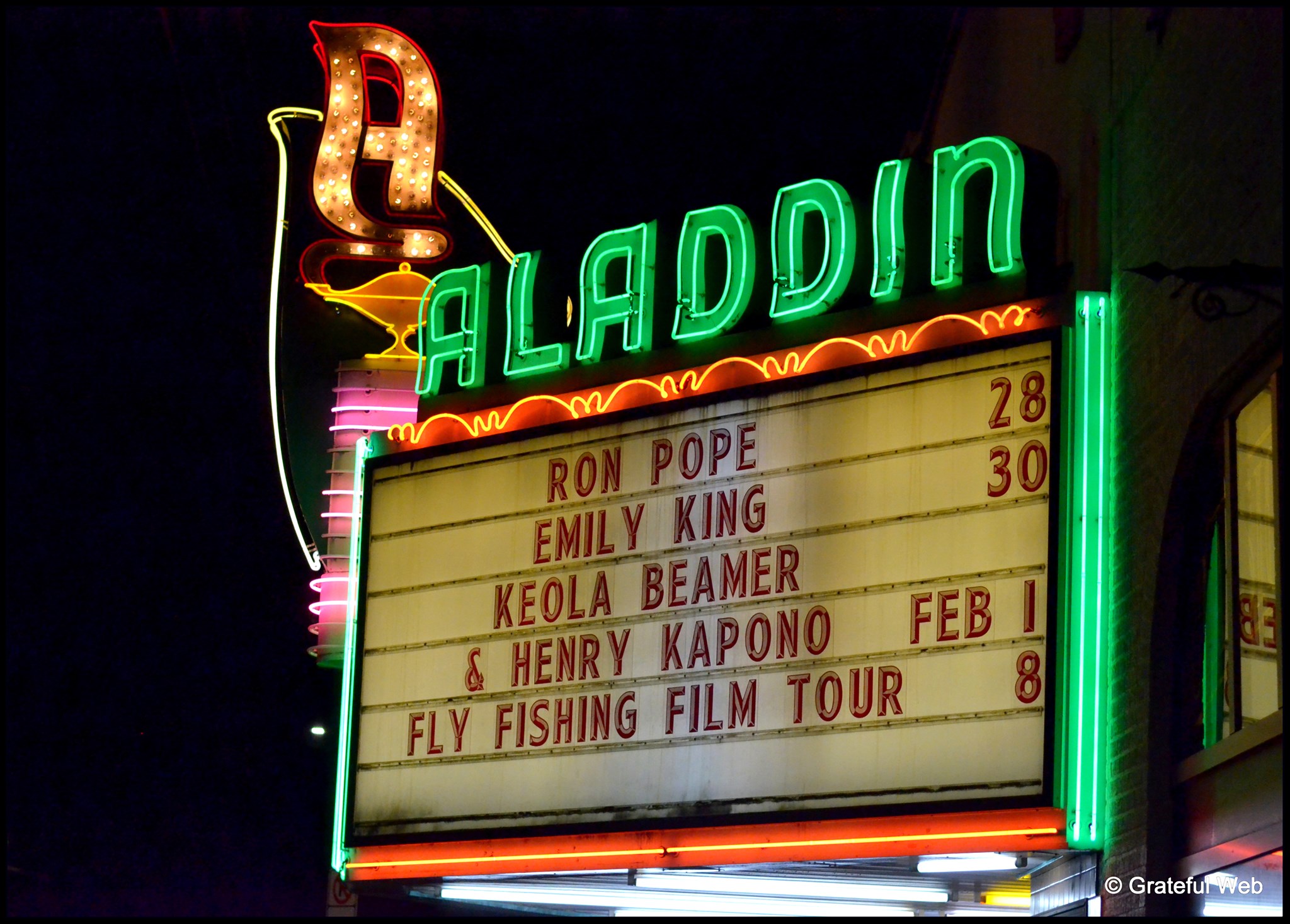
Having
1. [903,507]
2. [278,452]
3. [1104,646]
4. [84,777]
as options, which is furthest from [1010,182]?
[84,777]

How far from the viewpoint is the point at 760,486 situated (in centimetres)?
1194

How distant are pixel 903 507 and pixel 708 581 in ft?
5.35

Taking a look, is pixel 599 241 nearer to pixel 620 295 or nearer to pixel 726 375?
pixel 620 295

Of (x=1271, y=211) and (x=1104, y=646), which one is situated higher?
(x=1271, y=211)

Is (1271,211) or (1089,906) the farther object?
(1089,906)

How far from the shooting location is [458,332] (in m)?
14.6

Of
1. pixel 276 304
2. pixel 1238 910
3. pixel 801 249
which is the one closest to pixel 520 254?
pixel 276 304

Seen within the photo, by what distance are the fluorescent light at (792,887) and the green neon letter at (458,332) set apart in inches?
170

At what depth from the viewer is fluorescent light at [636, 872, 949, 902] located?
41.9 ft

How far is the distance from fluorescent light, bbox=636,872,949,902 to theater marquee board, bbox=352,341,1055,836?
45.6 inches

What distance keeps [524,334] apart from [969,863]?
5.77 m

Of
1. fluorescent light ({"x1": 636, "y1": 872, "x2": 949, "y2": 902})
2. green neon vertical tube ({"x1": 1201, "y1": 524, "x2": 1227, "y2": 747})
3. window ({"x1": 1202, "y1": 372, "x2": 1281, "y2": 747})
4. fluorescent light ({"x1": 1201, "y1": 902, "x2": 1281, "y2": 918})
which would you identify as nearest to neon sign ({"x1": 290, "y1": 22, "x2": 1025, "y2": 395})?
window ({"x1": 1202, "y1": 372, "x2": 1281, "y2": 747})

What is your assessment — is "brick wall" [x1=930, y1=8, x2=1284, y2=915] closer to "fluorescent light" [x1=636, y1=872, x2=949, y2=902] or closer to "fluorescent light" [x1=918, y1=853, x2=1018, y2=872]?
"fluorescent light" [x1=918, y1=853, x2=1018, y2=872]

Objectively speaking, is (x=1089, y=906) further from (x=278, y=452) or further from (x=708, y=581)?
(x=278, y=452)
